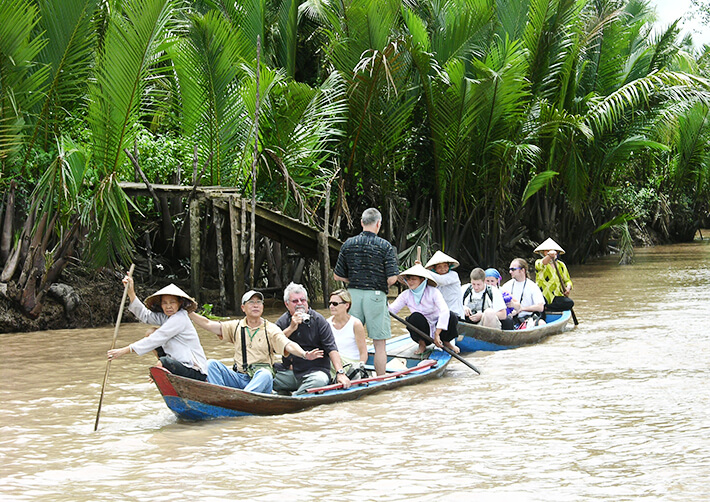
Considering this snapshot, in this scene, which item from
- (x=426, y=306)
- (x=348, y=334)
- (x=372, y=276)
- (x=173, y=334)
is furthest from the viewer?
(x=426, y=306)

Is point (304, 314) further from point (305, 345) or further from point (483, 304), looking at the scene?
point (483, 304)

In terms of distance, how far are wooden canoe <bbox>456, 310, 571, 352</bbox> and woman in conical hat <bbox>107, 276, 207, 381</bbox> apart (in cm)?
414

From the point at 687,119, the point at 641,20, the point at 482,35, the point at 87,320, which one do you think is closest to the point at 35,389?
the point at 87,320

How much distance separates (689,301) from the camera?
15617 millimetres

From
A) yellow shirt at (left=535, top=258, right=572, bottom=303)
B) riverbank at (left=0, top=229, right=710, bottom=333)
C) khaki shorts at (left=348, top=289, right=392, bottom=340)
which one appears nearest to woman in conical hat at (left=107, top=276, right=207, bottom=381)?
khaki shorts at (left=348, top=289, right=392, bottom=340)

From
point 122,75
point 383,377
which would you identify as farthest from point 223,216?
point 383,377

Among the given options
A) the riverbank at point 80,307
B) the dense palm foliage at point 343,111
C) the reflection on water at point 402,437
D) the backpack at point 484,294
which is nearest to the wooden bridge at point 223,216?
the dense palm foliage at point 343,111

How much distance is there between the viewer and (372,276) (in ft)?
29.0

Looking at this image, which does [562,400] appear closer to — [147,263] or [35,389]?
[35,389]

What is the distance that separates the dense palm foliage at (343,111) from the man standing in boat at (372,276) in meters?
4.02

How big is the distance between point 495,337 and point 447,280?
3.44 feet

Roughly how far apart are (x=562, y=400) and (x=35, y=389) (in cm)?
508

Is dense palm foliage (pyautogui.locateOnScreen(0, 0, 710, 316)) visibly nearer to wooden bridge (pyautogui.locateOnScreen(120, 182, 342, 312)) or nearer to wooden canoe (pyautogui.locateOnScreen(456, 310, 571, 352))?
wooden bridge (pyautogui.locateOnScreen(120, 182, 342, 312))

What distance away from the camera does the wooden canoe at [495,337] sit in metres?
10.7
